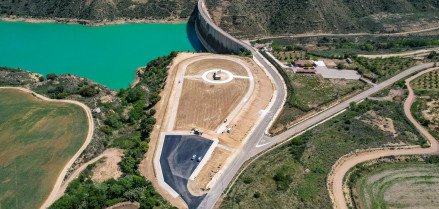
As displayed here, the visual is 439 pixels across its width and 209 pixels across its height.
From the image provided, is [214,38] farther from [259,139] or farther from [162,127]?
[259,139]

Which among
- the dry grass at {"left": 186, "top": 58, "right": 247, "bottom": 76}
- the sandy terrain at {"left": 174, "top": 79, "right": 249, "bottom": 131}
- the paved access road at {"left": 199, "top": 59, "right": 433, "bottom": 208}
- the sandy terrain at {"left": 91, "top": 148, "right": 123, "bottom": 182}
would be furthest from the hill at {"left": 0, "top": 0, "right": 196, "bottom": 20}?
the sandy terrain at {"left": 91, "top": 148, "right": 123, "bottom": 182}

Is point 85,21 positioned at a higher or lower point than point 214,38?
lower

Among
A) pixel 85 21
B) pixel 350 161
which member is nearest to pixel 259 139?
pixel 350 161

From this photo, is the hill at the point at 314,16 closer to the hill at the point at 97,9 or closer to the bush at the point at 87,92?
the hill at the point at 97,9

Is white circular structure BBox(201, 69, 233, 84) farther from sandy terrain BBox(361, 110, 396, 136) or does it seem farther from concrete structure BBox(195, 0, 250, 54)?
sandy terrain BBox(361, 110, 396, 136)

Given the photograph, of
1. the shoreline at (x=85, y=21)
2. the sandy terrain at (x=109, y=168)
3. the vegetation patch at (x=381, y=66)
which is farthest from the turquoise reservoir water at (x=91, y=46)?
the vegetation patch at (x=381, y=66)

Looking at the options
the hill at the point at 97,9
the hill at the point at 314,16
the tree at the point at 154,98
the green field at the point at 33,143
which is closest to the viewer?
the green field at the point at 33,143
